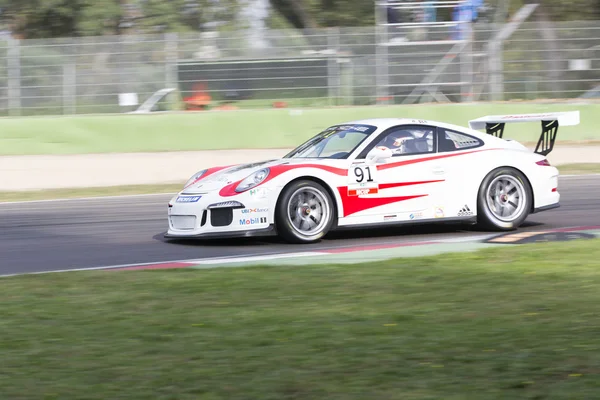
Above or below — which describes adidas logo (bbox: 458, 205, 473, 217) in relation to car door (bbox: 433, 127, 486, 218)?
below

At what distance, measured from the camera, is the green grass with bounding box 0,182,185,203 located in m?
14.5

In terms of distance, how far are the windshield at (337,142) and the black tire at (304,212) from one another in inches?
21.1

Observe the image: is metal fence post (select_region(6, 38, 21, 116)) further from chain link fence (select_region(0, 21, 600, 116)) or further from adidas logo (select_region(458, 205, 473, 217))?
adidas logo (select_region(458, 205, 473, 217))

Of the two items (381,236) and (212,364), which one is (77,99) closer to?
(381,236)

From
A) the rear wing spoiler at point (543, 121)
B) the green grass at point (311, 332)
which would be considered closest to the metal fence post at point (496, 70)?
the rear wing spoiler at point (543, 121)

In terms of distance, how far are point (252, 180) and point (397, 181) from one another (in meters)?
1.48

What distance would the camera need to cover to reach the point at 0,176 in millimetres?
16844

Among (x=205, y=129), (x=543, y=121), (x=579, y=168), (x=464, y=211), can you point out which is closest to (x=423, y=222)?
(x=464, y=211)

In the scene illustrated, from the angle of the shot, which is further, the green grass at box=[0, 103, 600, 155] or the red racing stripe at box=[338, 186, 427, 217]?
the green grass at box=[0, 103, 600, 155]

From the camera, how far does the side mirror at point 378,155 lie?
9.04 m

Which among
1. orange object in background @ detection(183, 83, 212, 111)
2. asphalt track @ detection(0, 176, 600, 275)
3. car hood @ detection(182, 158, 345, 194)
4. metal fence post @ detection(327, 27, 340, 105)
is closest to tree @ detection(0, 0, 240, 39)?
orange object in background @ detection(183, 83, 212, 111)

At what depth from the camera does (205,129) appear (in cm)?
1894

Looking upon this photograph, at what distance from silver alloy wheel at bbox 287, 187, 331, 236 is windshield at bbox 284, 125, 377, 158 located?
0.55 metres

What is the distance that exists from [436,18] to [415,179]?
494 inches
